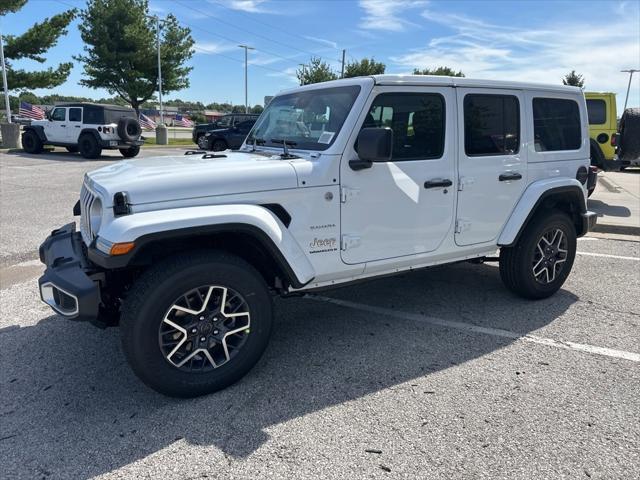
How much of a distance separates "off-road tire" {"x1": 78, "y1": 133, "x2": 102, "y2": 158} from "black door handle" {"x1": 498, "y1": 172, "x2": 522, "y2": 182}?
52.2ft

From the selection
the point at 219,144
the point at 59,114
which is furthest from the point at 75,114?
the point at 219,144

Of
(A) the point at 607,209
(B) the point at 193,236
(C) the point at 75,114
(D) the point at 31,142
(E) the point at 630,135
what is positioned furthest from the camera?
(D) the point at 31,142

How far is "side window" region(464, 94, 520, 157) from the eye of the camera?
385 centimetres

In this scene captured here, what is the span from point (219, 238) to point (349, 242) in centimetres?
89

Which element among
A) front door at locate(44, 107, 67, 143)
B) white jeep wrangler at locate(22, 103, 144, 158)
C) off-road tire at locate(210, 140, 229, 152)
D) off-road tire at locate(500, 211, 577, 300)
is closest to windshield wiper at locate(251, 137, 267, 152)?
off-road tire at locate(500, 211, 577, 300)

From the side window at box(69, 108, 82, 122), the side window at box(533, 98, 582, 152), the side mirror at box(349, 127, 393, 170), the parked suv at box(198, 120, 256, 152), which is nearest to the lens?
the side mirror at box(349, 127, 393, 170)

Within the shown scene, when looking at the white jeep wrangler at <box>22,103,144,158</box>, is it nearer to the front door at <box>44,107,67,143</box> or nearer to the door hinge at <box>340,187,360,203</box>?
the front door at <box>44,107,67,143</box>

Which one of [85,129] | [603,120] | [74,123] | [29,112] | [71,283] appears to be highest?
[29,112]

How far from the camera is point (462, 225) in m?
3.91

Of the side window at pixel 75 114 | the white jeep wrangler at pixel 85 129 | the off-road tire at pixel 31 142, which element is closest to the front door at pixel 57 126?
the white jeep wrangler at pixel 85 129

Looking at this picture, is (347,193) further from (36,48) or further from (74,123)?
(36,48)

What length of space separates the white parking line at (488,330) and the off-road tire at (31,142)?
697 inches

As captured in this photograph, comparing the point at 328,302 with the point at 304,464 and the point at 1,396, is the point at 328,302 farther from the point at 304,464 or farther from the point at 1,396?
the point at 1,396

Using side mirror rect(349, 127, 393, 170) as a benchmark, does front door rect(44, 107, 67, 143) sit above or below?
above
